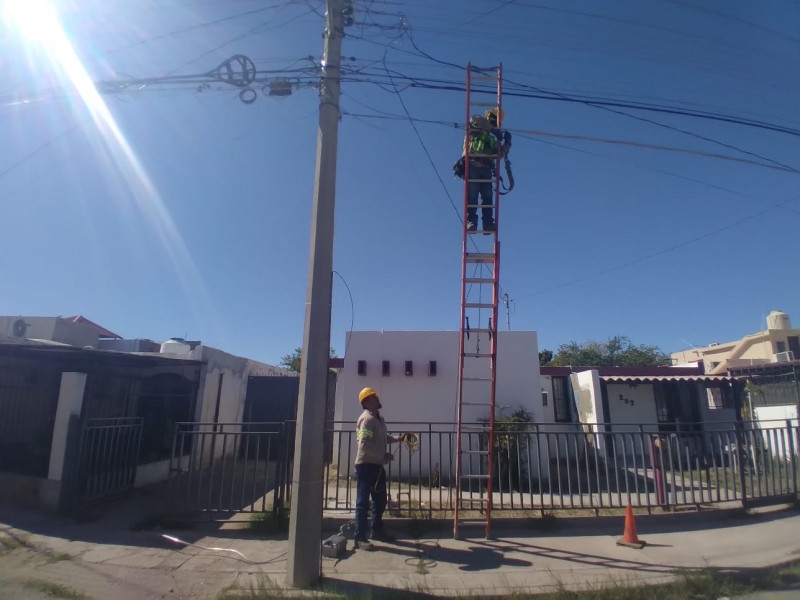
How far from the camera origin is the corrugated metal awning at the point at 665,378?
47.5 ft

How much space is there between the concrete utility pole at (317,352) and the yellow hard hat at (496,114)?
2.31 metres

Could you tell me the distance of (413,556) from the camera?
16.6ft

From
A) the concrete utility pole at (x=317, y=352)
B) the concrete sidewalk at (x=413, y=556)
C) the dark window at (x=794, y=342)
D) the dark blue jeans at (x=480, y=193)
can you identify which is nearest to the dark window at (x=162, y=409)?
the concrete sidewalk at (x=413, y=556)

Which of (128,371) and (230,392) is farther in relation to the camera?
(230,392)

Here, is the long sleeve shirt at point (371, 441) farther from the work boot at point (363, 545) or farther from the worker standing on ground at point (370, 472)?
Result: the work boot at point (363, 545)

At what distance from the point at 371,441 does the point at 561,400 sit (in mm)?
11432

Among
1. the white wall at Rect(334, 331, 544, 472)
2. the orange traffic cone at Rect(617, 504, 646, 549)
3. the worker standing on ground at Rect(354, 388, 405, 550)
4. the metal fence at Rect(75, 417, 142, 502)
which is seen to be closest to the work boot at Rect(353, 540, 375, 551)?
the worker standing on ground at Rect(354, 388, 405, 550)

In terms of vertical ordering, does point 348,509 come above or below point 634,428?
below

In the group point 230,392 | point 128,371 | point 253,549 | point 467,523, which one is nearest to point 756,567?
point 467,523

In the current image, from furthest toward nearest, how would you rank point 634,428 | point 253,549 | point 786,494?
point 634,428, point 786,494, point 253,549

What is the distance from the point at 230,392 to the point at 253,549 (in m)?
7.56

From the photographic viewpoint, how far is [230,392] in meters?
12.3

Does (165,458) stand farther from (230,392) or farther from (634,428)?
(634,428)

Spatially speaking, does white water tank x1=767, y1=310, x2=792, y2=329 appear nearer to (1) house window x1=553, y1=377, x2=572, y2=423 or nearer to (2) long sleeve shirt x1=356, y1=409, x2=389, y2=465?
(1) house window x1=553, y1=377, x2=572, y2=423
